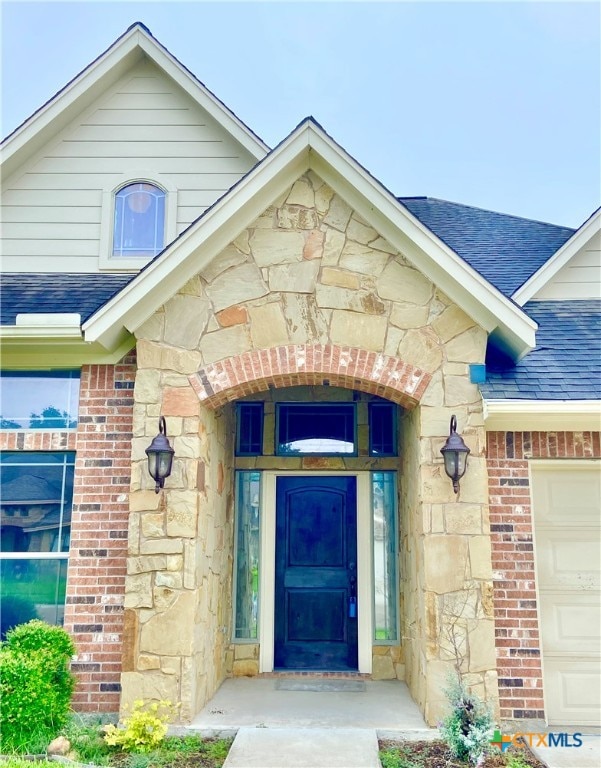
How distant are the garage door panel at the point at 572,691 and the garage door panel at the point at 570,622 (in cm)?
12

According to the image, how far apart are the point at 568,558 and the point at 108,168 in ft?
20.8

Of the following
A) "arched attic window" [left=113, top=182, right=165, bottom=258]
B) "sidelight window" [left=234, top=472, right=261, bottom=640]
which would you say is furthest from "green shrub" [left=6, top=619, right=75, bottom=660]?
"arched attic window" [left=113, top=182, right=165, bottom=258]

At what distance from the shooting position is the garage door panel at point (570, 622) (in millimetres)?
5555

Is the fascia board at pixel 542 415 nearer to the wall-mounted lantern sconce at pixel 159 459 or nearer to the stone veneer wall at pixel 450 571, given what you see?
the stone veneer wall at pixel 450 571

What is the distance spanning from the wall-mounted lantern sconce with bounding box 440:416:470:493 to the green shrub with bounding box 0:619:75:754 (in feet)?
11.0

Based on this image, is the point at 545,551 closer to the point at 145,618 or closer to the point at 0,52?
the point at 145,618

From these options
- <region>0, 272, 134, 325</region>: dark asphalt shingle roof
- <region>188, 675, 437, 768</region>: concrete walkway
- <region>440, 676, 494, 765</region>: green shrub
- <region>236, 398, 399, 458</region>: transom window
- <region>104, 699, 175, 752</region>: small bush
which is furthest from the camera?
<region>236, 398, 399, 458</region>: transom window

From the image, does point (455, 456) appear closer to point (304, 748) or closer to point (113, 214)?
point (304, 748)

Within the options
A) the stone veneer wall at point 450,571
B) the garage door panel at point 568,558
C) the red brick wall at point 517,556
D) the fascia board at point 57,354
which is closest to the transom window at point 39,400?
the fascia board at point 57,354

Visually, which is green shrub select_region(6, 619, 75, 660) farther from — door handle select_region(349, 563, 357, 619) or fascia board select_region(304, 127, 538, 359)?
fascia board select_region(304, 127, 538, 359)

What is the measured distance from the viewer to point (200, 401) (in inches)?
210

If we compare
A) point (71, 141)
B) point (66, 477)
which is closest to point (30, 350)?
point (66, 477)

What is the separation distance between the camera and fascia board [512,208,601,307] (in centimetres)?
671

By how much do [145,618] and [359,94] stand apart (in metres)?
17.1
